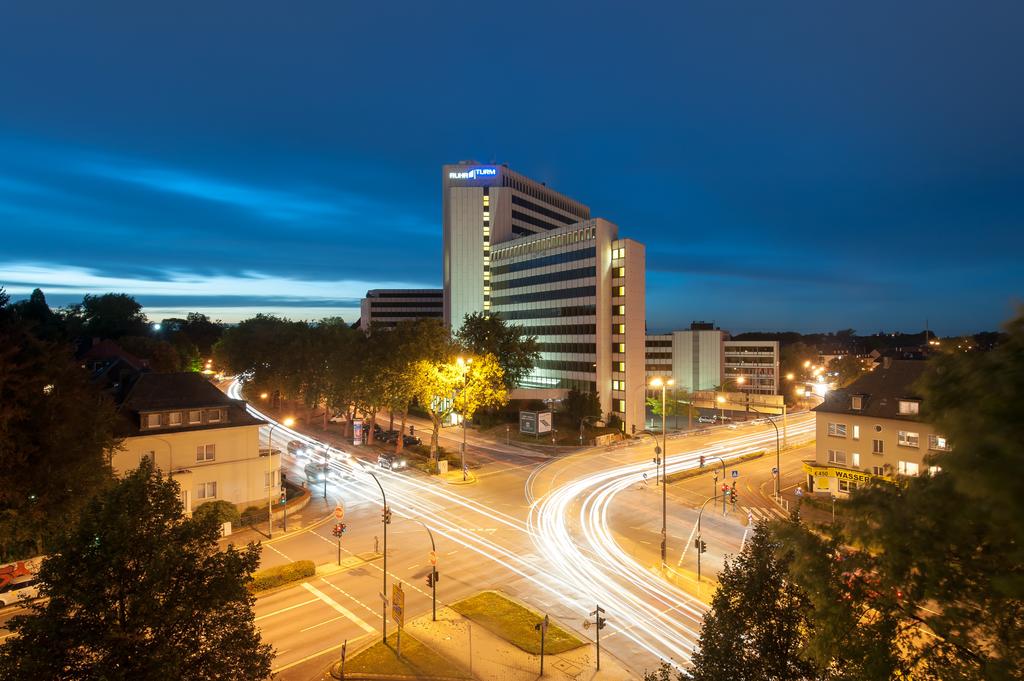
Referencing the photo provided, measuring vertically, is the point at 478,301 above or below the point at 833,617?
above

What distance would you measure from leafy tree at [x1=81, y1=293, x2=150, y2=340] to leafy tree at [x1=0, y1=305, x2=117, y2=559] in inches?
4696

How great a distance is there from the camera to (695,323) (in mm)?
133875

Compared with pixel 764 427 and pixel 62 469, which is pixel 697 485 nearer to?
pixel 764 427

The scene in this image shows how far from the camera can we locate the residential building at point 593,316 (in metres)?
79.1

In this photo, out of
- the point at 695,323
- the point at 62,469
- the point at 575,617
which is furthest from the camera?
the point at 695,323

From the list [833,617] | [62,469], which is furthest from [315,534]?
[833,617]

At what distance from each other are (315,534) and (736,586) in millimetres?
30427

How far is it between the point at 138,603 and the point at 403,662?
1235cm

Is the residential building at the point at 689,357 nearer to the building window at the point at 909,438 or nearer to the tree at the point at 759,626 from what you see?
the building window at the point at 909,438

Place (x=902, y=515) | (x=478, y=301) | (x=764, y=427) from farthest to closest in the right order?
1. (x=478, y=301)
2. (x=764, y=427)
3. (x=902, y=515)

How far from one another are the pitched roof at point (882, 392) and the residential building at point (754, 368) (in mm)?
66157

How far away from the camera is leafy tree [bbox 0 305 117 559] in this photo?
26.1m

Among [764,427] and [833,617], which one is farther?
[764,427]

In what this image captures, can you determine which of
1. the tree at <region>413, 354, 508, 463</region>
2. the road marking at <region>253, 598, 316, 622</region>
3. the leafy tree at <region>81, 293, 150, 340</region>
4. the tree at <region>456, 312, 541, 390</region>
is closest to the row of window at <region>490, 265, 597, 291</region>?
the tree at <region>456, 312, 541, 390</region>
